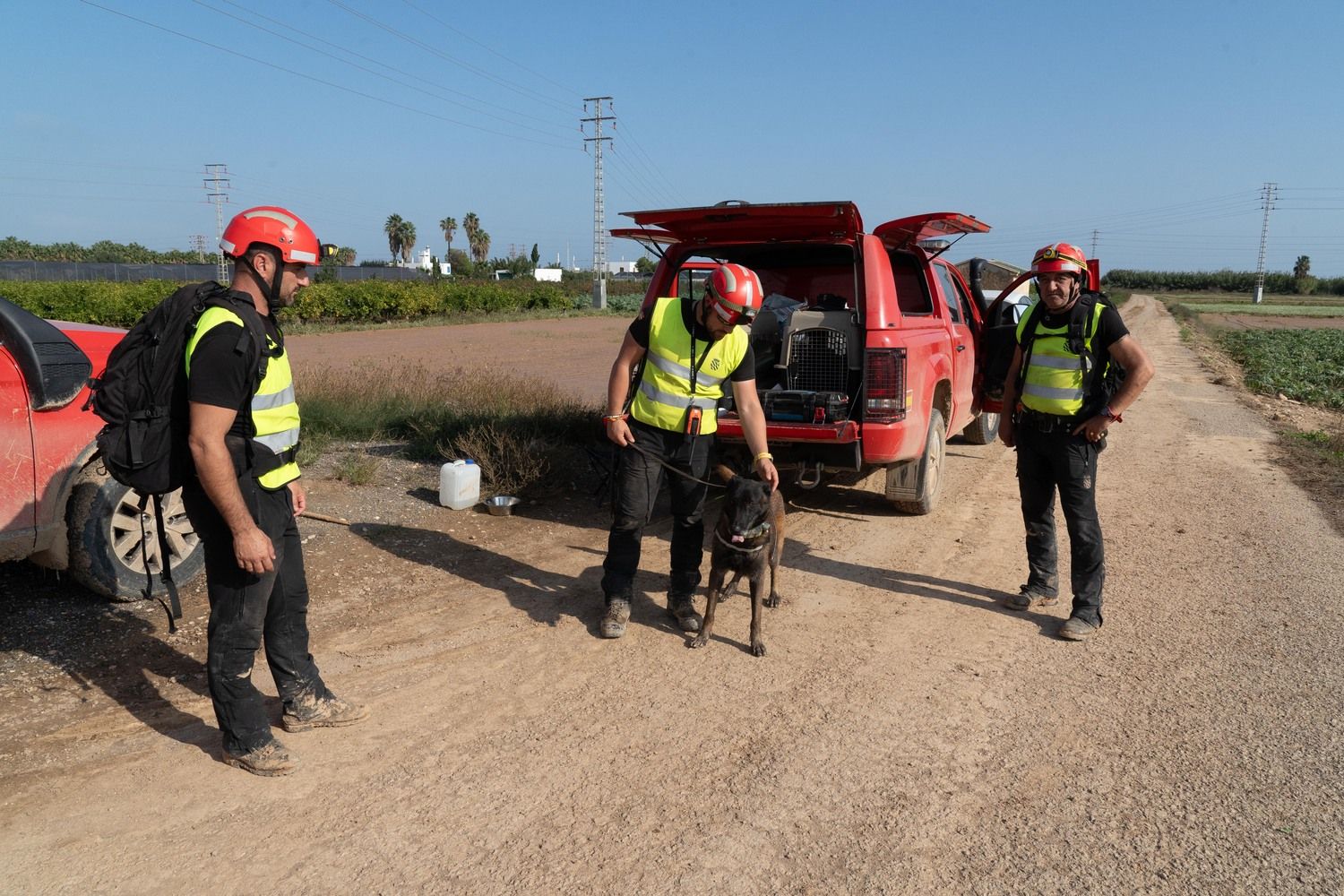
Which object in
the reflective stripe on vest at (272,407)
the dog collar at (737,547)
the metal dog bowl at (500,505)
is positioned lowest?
the metal dog bowl at (500,505)

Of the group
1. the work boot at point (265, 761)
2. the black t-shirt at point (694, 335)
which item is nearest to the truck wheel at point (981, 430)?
the black t-shirt at point (694, 335)

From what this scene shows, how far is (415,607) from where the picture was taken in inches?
196

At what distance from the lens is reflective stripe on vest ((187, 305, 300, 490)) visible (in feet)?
9.61

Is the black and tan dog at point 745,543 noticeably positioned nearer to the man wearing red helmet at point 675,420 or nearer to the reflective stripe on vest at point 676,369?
the man wearing red helmet at point 675,420

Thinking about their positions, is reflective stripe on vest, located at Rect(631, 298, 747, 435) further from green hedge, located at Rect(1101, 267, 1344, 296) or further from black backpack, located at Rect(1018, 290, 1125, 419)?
green hedge, located at Rect(1101, 267, 1344, 296)

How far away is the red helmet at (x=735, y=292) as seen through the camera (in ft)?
→ 13.9

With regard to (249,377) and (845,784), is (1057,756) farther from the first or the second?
(249,377)

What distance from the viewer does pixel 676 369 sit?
4.54m

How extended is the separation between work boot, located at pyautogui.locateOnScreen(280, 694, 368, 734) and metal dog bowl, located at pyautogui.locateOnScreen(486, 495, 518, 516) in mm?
3209

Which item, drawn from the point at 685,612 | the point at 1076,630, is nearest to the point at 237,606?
the point at 685,612

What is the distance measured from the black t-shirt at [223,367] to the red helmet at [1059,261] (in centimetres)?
385

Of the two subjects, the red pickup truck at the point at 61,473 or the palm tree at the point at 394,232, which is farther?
the palm tree at the point at 394,232

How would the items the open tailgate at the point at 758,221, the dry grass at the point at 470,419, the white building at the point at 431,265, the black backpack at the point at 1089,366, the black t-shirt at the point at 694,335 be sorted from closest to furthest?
the black t-shirt at the point at 694,335 → the black backpack at the point at 1089,366 → the open tailgate at the point at 758,221 → the dry grass at the point at 470,419 → the white building at the point at 431,265

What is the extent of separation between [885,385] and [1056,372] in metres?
1.31
